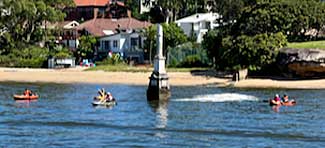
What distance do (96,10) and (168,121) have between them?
105 metres

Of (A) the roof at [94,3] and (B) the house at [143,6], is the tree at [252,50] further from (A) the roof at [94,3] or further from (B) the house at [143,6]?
(A) the roof at [94,3]

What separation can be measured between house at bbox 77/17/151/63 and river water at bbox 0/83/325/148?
46690 mm

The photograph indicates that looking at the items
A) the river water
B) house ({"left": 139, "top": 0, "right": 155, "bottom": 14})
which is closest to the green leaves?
house ({"left": 139, "top": 0, "right": 155, "bottom": 14})

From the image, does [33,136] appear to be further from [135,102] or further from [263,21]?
[263,21]

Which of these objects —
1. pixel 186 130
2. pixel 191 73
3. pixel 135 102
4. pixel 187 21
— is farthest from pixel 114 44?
pixel 186 130

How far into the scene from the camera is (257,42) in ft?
273

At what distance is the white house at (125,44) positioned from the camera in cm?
11662

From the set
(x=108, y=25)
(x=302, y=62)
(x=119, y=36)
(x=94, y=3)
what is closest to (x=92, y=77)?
(x=302, y=62)

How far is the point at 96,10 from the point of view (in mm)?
151375

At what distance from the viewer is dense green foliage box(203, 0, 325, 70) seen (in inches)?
3263

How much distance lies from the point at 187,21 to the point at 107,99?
6282cm

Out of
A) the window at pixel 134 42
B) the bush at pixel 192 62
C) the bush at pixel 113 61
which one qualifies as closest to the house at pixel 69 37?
the window at pixel 134 42

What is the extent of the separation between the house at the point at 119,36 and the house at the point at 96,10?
1665 cm

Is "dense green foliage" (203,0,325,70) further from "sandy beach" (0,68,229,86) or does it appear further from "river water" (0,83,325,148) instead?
"river water" (0,83,325,148)
